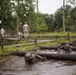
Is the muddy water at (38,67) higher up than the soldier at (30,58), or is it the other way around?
the soldier at (30,58)

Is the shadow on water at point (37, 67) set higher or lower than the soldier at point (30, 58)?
lower

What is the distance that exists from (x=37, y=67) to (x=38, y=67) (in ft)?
0.18

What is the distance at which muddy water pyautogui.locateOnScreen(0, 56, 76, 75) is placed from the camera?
1226cm

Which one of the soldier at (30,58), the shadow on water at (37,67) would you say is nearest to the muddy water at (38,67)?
the shadow on water at (37,67)

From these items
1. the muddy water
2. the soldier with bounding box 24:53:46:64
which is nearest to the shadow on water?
the muddy water

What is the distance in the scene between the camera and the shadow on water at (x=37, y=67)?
12273mm

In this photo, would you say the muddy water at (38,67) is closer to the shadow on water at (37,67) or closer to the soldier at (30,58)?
the shadow on water at (37,67)

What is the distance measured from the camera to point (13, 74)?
39.1 feet

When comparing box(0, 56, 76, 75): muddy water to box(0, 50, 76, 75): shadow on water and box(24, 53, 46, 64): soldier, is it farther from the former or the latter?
box(24, 53, 46, 64): soldier

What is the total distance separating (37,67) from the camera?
13609 mm

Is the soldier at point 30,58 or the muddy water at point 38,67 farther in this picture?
the soldier at point 30,58

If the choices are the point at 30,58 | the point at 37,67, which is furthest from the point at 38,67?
the point at 30,58

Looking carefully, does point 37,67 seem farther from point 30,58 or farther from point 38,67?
point 30,58

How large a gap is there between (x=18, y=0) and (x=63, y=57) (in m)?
35.7
